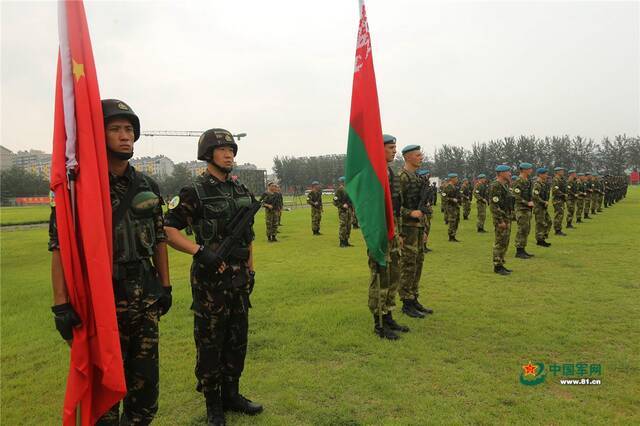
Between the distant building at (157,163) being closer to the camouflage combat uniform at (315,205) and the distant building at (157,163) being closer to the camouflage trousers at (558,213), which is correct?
the camouflage combat uniform at (315,205)

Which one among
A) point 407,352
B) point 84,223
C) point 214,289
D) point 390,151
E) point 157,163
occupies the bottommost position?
point 407,352

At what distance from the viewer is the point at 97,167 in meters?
2.27

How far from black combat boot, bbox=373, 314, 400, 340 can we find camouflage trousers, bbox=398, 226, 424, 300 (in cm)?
87

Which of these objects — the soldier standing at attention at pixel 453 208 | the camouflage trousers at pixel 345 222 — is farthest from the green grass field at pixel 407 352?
the soldier standing at attention at pixel 453 208

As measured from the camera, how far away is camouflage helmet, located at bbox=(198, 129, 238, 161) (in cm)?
317

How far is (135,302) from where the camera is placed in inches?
98.3

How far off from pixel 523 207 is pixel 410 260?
6.04 meters

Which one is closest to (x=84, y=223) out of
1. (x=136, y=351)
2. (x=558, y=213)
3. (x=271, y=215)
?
(x=136, y=351)

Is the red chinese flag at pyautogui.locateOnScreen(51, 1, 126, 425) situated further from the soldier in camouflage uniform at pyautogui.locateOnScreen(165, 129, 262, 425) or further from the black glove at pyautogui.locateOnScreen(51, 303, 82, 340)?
the soldier in camouflage uniform at pyautogui.locateOnScreen(165, 129, 262, 425)

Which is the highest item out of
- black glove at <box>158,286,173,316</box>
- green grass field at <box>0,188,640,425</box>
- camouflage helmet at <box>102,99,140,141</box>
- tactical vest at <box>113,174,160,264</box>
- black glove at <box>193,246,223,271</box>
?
camouflage helmet at <box>102,99,140,141</box>

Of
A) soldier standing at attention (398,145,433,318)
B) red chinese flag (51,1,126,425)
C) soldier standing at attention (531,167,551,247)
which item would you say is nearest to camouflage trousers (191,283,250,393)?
red chinese flag (51,1,126,425)

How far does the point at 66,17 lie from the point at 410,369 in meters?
4.10

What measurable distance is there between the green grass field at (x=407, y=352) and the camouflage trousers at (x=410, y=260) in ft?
1.42

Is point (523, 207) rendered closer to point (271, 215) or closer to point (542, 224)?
point (542, 224)
